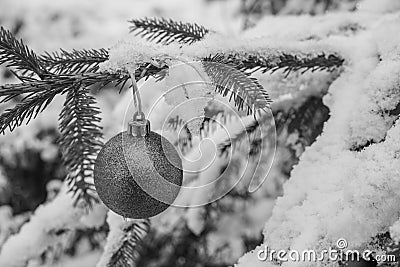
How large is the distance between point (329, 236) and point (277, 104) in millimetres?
499

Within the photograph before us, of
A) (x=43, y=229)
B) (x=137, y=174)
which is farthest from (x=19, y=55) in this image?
(x=43, y=229)

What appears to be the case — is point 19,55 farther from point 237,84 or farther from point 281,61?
point 281,61

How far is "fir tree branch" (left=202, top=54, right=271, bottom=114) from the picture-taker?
62 cm

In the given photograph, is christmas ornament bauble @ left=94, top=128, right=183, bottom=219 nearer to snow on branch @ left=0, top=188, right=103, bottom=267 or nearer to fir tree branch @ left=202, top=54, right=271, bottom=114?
fir tree branch @ left=202, top=54, right=271, bottom=114

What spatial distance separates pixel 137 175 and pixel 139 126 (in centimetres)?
7

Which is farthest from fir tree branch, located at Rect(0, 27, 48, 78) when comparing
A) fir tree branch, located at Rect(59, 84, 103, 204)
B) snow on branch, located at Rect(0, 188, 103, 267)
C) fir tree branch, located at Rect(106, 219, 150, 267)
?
snow on branch, located at Rect(0, 188, 103, 267)

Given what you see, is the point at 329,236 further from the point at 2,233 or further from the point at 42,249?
the point at 2,233

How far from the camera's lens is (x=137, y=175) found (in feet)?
2.25

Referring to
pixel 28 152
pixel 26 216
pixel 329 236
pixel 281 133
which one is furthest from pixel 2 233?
pixel 329 236
